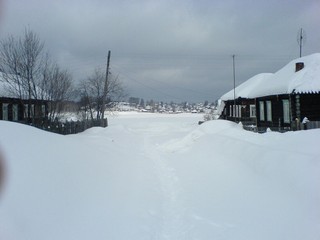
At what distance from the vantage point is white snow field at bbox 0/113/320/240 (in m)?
6.11

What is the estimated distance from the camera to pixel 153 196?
950 cm

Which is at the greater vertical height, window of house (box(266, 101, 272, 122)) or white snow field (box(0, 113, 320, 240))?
window of house (box(266, 101, 272, 122))

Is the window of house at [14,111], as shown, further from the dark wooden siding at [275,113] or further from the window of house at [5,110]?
the dark wooden siding at [275,113]

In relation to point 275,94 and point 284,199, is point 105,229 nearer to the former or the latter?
point 284,199

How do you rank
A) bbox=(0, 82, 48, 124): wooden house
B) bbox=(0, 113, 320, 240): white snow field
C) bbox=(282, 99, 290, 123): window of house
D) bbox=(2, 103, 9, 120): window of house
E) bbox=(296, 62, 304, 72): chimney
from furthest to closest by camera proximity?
bbox=(2, 103, 9, 120): window of house, bbox=(296, 62, 304, 72): chimney, bbox=(282, 99, 290, 123): window of house, bbox=(0, 82, 48, 124): wooden house, bbox=(0, 113, 320, 240): white snow field

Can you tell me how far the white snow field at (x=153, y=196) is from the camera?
6.11m

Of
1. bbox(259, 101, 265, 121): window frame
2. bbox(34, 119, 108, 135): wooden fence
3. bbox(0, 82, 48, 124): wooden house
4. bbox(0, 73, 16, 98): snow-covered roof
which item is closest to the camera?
bbox(0, 82, 48, 124): wooden house

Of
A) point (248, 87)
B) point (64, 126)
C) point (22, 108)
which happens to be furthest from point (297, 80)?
point (22, 108)

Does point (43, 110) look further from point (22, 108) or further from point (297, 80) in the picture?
point (297, 80)

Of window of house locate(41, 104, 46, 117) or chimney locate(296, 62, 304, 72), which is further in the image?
window of house locate(41, 104, 46, 117)

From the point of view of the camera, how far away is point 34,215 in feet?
18.6

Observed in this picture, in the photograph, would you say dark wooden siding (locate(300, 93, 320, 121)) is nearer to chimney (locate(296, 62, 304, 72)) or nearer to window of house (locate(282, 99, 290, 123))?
window of house (locate(282, 99, 290, 123))

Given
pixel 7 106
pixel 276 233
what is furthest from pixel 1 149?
pixel 7 106

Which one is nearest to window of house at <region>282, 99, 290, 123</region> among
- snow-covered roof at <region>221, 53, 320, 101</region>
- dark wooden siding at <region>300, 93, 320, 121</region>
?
snow-covered roof at <region>221, 53, 320, 101</region>
